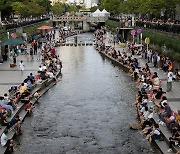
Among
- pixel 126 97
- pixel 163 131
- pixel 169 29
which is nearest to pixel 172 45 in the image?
pixel 169 29

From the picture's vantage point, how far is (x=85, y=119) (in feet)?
78.1

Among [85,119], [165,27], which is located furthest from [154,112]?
[165,27]

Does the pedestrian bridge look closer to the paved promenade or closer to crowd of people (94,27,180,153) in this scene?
the paved promenade

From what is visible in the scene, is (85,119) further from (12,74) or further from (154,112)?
(12,74)

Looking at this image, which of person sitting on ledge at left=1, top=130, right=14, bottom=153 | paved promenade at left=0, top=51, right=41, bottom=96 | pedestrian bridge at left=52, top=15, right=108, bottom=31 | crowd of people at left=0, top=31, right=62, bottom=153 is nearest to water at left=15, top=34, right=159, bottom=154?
person sitting on ledge at left=1, top=130, right=14, bottom=153

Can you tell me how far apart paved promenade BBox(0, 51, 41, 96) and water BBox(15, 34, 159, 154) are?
2935 millimetres

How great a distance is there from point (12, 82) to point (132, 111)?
36.6ft

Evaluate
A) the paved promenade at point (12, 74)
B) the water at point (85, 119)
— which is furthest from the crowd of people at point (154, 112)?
the paved promenade at point (12, 74)

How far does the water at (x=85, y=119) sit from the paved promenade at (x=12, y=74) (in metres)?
2.94

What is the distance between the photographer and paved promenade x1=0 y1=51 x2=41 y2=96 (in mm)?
30672

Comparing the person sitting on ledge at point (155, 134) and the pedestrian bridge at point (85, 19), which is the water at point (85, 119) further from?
the pedestrian bridge at point (85, 19)

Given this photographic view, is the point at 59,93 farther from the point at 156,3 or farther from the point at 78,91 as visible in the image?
the point at 156,3

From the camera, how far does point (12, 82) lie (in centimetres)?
3194

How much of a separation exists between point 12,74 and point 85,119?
46.2 ft
